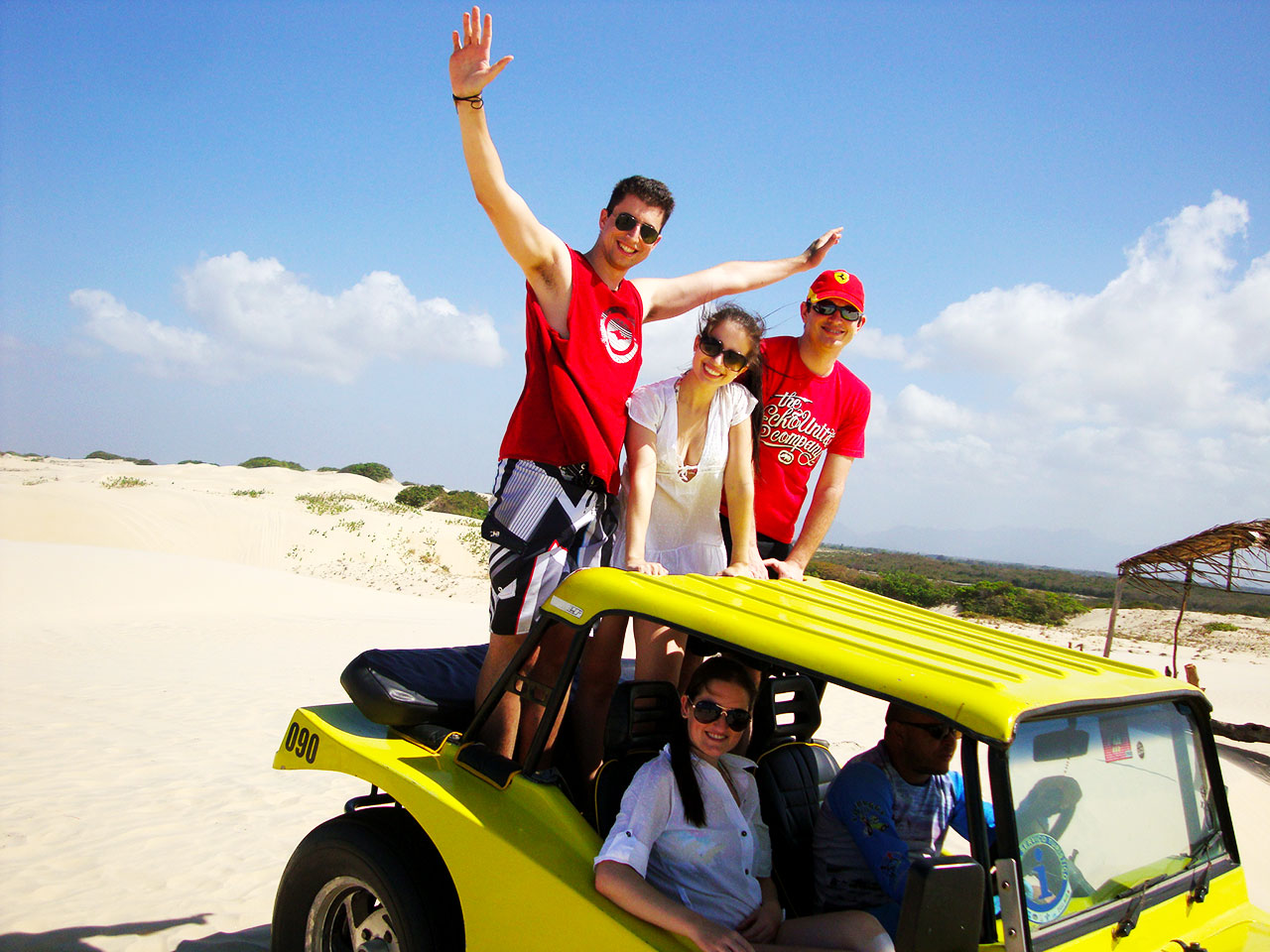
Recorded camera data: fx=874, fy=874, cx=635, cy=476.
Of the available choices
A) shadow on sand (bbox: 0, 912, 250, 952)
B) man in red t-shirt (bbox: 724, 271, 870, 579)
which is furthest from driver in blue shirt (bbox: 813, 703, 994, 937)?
shadow on sand (bbox: 0, 912, 250, 952)

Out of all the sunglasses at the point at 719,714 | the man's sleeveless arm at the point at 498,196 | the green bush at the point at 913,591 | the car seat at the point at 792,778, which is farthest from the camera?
the green bush at the point at 913,591

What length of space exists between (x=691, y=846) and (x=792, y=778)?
0.70m

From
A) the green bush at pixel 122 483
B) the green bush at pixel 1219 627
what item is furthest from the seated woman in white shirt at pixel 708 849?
the green bush at pixel 122 483

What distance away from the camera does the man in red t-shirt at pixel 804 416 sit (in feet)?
13.8

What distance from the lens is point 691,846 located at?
238 centimetres

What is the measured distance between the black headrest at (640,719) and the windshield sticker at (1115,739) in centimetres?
114

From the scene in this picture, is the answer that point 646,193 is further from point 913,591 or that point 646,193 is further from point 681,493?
point 913,591

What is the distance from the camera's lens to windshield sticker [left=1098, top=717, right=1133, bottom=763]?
218cm

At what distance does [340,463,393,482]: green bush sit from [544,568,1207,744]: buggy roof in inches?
1888

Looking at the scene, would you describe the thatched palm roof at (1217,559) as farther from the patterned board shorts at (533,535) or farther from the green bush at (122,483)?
the green bush at (122,483)

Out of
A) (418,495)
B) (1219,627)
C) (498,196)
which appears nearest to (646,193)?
(498,196)

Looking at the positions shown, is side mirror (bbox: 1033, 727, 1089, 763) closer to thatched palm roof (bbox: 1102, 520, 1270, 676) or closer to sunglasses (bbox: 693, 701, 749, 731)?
A: sunglasses (bbox: 693, 701, 749, 731)

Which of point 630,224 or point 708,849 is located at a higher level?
point 630,224

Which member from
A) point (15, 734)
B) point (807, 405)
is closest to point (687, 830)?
point (807, 405)
